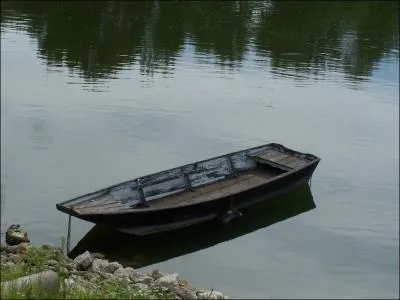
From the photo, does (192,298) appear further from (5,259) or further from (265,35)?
(265,35)

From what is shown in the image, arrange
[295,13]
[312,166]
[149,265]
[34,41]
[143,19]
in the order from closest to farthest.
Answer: [149,265]
[312,166]
[34,41]
[143,19]
[295,13]

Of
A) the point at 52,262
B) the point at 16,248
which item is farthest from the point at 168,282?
the point at 16,248

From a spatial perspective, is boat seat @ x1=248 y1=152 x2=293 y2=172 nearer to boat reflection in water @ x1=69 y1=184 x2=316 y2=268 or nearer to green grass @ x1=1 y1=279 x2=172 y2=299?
boat reflection in water @ x1=69 y1=184 x2=316 y2=268

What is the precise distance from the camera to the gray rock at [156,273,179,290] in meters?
8.92

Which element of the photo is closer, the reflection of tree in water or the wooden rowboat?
the wooden rowboat

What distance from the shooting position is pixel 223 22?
34.0 metres

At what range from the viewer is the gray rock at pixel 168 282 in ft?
29.3

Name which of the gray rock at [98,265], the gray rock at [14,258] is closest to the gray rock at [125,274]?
the gray rock at [98,265]

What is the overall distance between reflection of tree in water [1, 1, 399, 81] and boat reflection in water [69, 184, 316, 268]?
11647 mm

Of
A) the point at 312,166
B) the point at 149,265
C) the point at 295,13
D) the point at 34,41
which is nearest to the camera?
the point at 149,265

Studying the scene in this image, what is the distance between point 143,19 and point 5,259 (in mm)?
26367

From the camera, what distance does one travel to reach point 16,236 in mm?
10695

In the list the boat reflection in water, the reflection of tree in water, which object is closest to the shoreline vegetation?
the boat reflection in water

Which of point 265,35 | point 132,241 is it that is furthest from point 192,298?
point 265,35
